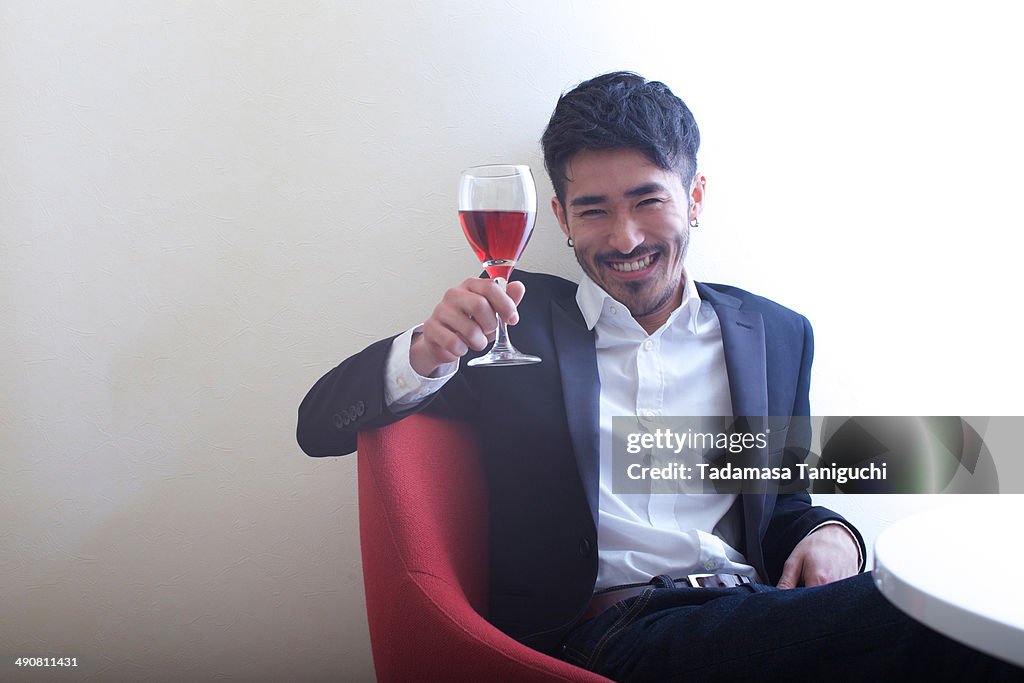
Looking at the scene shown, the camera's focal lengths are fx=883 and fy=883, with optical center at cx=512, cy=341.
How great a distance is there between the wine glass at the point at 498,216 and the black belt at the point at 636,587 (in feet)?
1.50

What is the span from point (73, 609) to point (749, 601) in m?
1.45

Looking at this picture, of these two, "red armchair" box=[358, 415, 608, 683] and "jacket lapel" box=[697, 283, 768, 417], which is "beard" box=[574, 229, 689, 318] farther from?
"red armchair" box=[358, 415, 608, 683]

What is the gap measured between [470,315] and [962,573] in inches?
25.8

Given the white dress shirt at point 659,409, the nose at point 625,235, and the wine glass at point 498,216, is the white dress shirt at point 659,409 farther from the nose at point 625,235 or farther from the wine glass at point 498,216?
the wine glass at point 498,216

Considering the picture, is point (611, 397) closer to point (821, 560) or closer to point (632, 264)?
point (632, 264)

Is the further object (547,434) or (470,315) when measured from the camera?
(547,434)

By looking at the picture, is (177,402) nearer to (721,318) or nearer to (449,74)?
(449,74)

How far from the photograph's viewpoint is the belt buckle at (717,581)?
1.38 meters

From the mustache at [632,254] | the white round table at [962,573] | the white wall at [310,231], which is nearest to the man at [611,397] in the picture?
the mustache at [632,254]

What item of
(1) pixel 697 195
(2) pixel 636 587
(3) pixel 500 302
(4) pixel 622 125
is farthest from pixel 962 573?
(1) pixel 697 195

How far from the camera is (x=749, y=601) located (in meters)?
1.14

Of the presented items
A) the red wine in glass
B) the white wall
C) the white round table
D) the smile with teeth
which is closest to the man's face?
the smile with teeth

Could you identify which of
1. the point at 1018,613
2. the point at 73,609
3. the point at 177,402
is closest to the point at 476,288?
the point at 1018,613

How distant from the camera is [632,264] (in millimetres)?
1570
